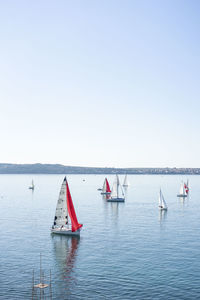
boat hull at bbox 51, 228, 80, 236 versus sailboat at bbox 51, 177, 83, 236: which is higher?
sailboat at bbox 51, 177, 83, 236

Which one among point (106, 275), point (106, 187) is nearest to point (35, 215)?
point (106, 275)

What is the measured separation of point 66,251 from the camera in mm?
63531

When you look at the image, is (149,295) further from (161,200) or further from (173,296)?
(161,200)

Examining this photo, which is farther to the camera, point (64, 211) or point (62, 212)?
point (62, 212)

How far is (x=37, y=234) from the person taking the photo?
255ft

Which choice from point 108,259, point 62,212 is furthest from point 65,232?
point 108,259

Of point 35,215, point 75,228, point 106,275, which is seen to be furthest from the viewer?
point 35,215

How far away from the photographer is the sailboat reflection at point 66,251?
2133 inches

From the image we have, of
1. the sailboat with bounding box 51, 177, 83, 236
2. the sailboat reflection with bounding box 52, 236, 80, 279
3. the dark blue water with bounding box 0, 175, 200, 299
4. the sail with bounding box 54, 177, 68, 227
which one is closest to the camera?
the dark blue water with bounding box 0, 175, 200, 299

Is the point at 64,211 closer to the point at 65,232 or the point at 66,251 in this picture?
the point at 65,232

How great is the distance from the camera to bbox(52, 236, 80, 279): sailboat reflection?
54188 millimetres

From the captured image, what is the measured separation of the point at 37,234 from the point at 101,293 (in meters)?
37.8

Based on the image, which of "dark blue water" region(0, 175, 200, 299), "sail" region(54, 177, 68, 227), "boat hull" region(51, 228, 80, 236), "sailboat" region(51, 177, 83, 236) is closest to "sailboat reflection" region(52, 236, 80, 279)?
"dark blue water" region(0, 175, 200, 299)

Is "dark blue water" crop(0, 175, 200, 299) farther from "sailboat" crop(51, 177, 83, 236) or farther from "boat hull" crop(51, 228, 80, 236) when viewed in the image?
"sailboat" crop(51, 177, 83, 236)
